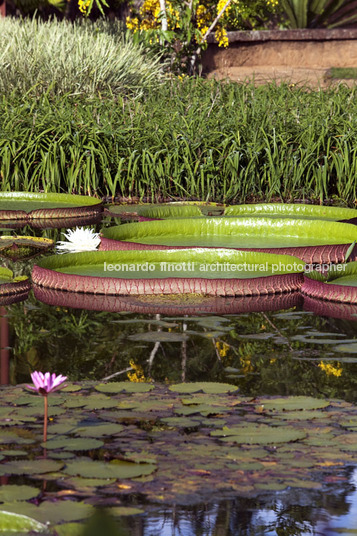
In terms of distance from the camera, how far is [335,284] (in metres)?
5.50

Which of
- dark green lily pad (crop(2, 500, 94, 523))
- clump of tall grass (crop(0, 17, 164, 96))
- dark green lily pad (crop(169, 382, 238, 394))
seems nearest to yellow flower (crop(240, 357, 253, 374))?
dark green lily pad (crop(169, 382, 238, 394))

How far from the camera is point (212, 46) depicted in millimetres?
16203

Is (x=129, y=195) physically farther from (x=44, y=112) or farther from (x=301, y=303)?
(x=301, y=303)

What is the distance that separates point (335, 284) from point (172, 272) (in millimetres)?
1070

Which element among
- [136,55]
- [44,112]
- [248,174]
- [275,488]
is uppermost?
[136,55]

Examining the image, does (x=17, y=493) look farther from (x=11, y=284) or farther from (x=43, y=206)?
(x=43, y=206)

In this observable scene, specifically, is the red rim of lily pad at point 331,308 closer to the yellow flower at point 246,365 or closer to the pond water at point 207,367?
the pond water at point 207,367

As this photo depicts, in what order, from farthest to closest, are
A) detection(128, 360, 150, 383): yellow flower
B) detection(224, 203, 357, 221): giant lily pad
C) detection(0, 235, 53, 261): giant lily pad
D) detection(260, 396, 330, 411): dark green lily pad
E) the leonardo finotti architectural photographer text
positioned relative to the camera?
1. detection(224, 203, 357, 221): giant lily pad
2. detection(0, 235, 53, 261): giant lily pad
3. the leonardo finotti architectural photographer text
4. detection(128, 360, 150, 383): yellow flower
5. detection(260, 396, 330, 411): dark green lily pad

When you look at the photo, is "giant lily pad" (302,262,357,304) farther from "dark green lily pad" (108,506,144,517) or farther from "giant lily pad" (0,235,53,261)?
"dark green lily pad" (108,506,144,517)

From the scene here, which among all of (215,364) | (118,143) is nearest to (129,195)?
(118,143)

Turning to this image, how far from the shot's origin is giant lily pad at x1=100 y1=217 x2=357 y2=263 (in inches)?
276

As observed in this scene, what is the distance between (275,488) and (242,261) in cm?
332

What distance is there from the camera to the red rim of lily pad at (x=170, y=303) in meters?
5.45

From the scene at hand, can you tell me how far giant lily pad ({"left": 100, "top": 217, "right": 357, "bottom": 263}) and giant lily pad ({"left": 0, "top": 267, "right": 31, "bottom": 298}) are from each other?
39.3 inches
